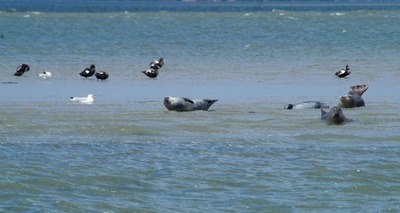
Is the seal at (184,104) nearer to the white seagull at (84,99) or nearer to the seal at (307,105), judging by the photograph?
the seal at (307,105)

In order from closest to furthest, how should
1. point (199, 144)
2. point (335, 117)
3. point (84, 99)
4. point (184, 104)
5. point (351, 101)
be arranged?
point (199, 144), point (335, 117), point (184, 104), point (351, 101), point (84, 99)

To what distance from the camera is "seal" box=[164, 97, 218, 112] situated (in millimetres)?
15742

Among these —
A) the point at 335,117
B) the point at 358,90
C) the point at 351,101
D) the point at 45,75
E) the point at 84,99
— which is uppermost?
the point at 335,117

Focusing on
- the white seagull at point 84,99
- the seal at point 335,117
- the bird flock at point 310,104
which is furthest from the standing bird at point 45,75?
the seal at point 335,117

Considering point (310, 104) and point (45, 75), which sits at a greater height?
point (310, 104)

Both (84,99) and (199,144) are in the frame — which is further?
(84,99)

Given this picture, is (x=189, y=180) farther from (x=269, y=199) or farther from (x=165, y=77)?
(x=165, y=77)

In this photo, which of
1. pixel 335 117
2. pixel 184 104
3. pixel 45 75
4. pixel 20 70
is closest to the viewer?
pixel 335 117

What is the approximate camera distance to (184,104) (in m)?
15.9

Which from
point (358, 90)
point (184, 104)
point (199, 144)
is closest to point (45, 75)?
point (184, 104)

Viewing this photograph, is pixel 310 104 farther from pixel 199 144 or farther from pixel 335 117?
pixel 199 144

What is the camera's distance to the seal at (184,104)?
15742mm

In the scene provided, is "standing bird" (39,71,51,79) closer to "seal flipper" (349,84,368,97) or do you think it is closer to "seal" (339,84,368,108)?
"seal flipper" (349,84,368,97)

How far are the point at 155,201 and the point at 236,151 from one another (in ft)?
9.46
